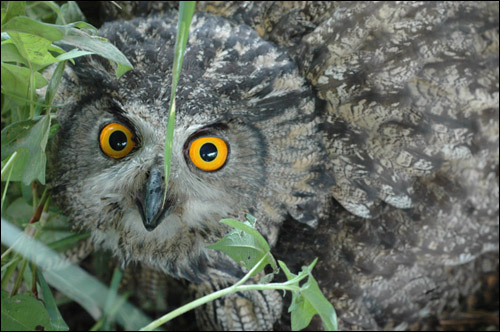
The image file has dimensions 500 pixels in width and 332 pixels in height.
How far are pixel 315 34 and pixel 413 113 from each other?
0.35 metres

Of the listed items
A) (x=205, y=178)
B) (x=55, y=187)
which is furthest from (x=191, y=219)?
(x=55, y=187)

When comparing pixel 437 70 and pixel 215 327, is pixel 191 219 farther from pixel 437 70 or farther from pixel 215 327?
pixel 437 70

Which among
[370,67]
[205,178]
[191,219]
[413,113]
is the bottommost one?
[191,219]

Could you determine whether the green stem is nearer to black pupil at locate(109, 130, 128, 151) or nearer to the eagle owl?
the eagle owl

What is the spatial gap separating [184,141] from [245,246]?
0.40m

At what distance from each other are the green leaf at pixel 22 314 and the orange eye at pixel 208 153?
481 millimetres

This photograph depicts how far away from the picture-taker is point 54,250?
1.65 meters

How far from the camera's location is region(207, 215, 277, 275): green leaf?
962 millimetres

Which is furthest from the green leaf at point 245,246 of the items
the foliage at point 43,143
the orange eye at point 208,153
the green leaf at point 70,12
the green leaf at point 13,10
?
the green leaf at point 70,12

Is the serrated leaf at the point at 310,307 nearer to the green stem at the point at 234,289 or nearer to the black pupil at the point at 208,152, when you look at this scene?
the green stem at the point at 234,289

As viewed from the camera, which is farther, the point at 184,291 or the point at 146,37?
the point at 184,291

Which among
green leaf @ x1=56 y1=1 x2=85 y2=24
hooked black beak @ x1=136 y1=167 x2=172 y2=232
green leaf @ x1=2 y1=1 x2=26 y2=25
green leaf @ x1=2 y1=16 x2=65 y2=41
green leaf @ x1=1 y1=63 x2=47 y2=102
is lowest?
hooked black beak @ x1=136 y1=167 x2=172 y2=232

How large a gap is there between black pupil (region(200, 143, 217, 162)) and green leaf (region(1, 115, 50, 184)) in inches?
15.6

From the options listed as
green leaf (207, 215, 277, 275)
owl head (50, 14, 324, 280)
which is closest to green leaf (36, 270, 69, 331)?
owl head (50, 14, 324, 280)
